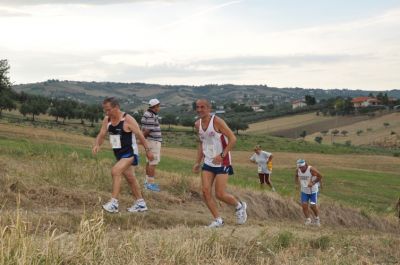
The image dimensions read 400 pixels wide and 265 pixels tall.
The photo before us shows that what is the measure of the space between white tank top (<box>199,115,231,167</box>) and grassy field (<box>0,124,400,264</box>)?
108cm

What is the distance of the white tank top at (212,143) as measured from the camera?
28.2ft

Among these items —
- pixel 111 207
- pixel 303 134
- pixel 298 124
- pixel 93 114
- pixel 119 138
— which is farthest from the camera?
pixel 298 124

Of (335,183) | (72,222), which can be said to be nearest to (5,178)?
(72,222)

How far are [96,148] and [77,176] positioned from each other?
88.2 inches

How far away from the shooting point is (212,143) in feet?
28.4

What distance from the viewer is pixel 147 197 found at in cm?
1109

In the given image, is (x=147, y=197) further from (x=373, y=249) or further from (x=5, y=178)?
(x=373, y=249)

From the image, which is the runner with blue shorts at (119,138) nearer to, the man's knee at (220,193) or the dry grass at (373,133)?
the man's knee at (220,193)

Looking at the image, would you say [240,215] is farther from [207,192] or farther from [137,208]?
[137,208]

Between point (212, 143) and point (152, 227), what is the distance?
1689 mm

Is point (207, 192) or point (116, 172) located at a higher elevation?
point (116, 172)

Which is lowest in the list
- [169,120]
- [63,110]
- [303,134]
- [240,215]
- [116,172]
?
[303,134]

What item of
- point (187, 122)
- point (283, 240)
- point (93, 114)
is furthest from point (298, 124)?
point (283, 240)

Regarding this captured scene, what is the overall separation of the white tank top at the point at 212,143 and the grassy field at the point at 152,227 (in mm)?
1080
